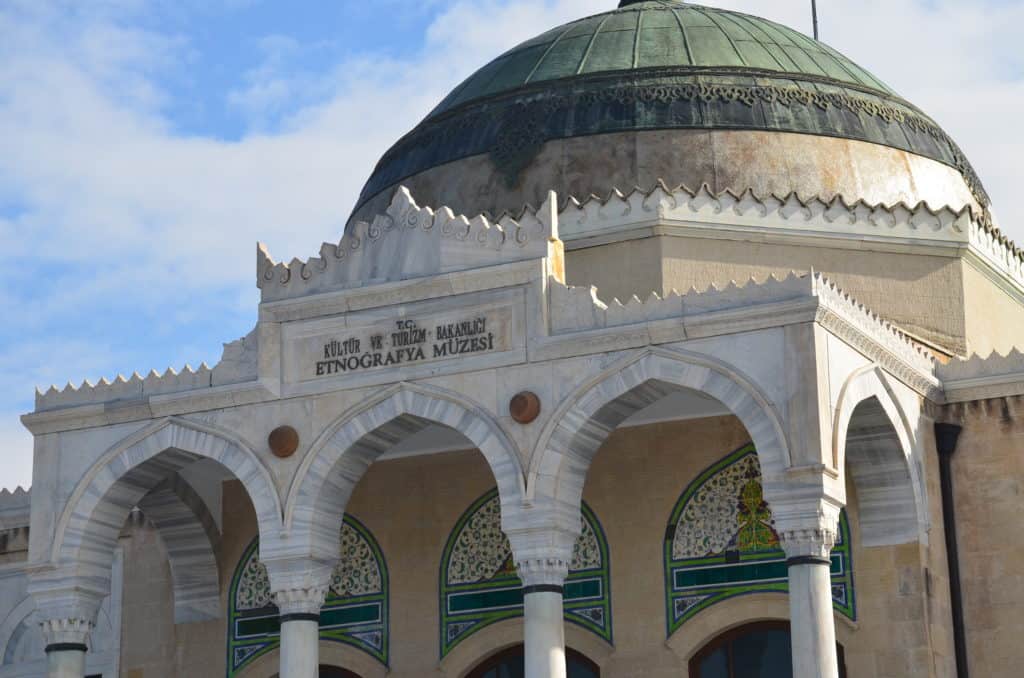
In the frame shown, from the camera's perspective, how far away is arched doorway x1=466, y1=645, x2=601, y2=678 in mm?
18219

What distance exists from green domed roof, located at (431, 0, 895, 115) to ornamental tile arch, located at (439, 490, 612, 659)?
5.04 metres

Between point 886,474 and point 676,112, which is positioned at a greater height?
point 676,112

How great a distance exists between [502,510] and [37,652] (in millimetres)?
6226

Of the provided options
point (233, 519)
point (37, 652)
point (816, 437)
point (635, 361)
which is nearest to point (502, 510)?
point (635, 361)

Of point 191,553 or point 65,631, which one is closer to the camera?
point 65,631

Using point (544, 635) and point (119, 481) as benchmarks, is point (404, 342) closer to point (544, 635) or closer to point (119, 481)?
point (544, 635)

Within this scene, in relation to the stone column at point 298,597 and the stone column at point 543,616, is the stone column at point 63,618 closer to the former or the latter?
the stone column at point 298,597

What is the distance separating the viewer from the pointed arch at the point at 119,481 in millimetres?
17719

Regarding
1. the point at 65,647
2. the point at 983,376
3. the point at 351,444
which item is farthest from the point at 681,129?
the point at 65,647

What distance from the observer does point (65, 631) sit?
58.7 ft

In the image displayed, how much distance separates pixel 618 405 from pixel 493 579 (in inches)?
108

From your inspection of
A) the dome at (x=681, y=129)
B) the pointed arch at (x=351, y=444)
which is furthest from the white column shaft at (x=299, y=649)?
the dome at (x=681, y=129)

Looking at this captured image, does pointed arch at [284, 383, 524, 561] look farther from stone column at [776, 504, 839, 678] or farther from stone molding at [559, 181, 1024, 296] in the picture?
stone molding at [559, 181, 1024, 296]

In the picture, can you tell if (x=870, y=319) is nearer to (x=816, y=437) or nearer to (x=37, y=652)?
(x=816, y=437)
